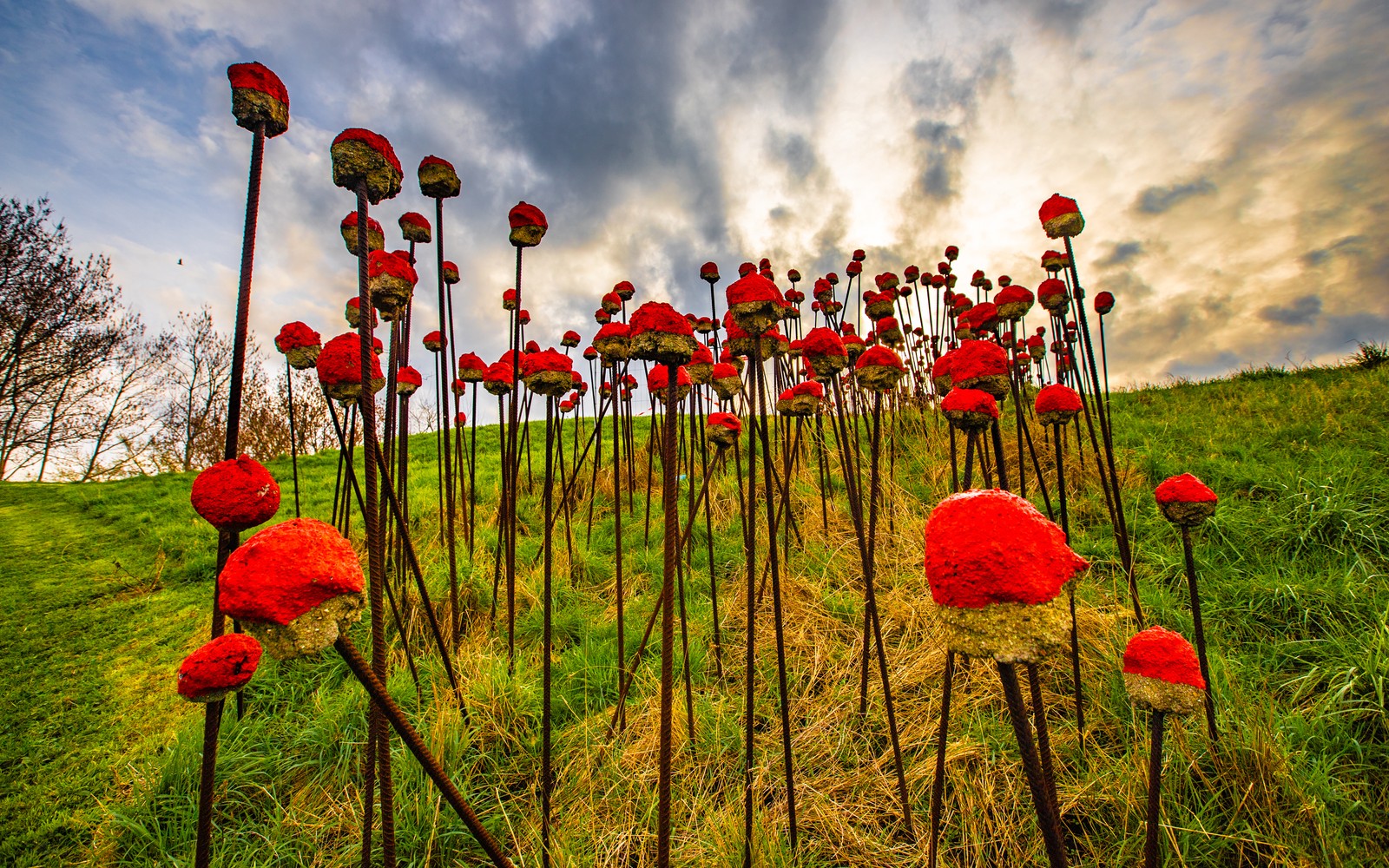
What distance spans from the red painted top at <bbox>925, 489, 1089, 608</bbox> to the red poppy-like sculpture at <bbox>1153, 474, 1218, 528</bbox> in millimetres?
1282

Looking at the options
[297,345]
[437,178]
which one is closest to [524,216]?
[437,178]

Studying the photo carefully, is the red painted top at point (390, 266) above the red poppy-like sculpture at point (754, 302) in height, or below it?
above

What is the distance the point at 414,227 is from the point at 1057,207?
324 centimetres

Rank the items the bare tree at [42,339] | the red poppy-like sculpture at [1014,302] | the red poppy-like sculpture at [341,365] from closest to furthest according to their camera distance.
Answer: the red poppy-like sculpture at [341,365], the red poppy-like sculpture at [1014,302], the bare tree at [42,339]

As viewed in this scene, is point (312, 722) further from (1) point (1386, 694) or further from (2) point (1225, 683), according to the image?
(1) point (1386, 694)

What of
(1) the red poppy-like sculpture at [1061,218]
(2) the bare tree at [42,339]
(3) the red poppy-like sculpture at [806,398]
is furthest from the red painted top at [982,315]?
(2) the bare tree at [42,339]

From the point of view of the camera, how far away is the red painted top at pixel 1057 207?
7.96ft

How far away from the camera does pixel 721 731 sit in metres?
2.49

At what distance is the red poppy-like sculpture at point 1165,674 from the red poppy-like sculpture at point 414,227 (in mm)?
3200

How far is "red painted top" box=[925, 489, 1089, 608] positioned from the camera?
2.34 ft

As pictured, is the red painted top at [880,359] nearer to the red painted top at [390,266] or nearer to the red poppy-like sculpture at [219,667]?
the red painted top at [390,266]

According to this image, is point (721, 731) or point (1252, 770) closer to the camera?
point (1252, 770)

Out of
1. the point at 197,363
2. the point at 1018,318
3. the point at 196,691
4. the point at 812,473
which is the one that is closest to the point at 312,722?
the point at 196,691

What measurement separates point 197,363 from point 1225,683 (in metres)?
30.1
